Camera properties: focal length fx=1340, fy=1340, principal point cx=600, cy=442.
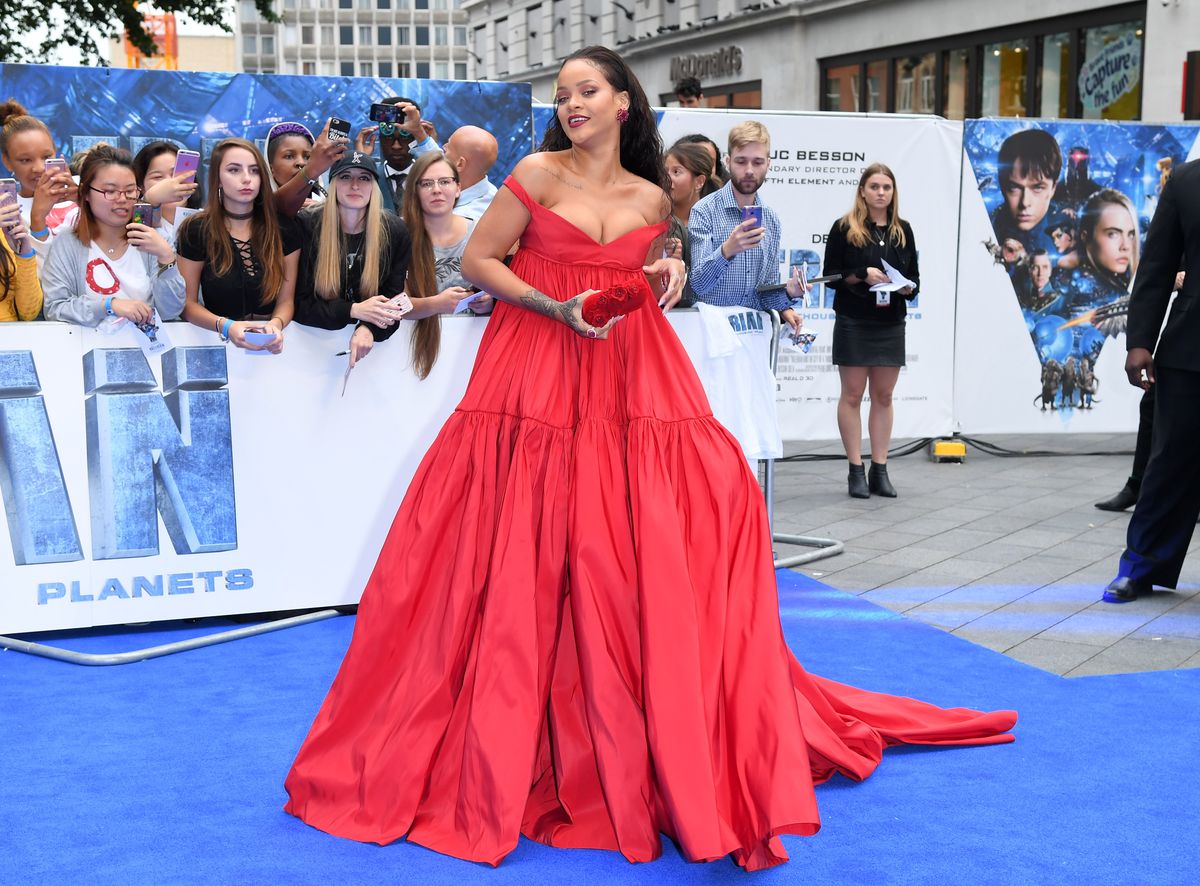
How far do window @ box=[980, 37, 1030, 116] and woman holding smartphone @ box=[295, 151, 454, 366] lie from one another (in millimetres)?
16069

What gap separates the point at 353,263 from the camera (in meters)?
5.44

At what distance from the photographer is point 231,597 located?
5.43m

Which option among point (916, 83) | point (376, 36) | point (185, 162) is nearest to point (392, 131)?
point (185, 162)

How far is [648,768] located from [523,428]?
92 cm

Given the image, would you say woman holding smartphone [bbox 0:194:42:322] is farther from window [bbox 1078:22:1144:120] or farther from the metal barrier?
window [bbox 1078:22:1144:120]

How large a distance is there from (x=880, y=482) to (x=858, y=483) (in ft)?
0.55

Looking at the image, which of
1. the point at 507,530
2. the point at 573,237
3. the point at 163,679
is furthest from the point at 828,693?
the point at 163,679

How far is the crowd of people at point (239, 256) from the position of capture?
16.9 ft

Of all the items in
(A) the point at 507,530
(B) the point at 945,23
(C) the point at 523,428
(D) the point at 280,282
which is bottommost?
(A) the point at 507,530

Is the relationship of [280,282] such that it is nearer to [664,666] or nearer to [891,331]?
[664,666]

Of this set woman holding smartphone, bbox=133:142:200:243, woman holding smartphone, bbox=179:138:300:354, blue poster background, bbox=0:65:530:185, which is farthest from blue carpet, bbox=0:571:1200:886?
blue poster background, bbox=0:65:530:185

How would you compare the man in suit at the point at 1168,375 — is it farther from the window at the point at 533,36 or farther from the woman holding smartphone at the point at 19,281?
the window at the point at 533,36

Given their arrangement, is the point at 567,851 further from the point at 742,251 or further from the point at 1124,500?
the point at 1124,500

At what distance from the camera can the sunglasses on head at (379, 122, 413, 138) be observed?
610 cm
